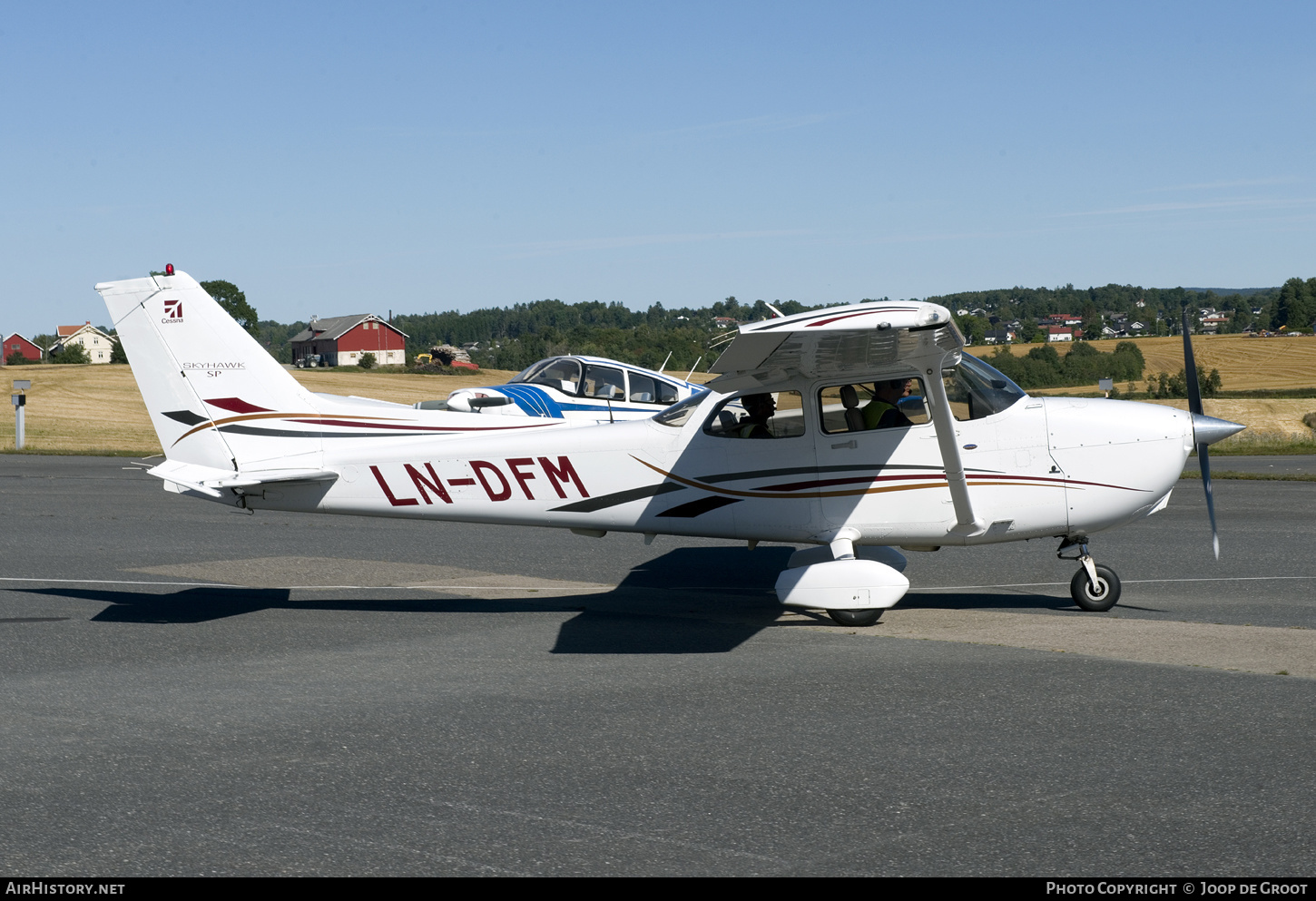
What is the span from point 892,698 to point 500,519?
13.3ft

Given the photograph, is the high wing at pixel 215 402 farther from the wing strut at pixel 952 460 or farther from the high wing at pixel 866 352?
the wing strut at pixel 952 460

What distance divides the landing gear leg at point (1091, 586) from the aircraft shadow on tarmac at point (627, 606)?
9.9 inches

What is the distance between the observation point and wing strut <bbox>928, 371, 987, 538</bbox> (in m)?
8.79

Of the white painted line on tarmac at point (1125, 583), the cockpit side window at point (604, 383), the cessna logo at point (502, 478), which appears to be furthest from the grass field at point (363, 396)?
the cessna logo at point (502, 478)

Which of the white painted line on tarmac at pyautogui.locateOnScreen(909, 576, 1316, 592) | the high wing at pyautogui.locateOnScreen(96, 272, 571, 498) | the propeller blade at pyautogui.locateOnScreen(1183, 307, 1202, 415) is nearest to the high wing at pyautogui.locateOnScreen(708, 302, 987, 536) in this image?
the white painted line on tarmac at pyautogui.locateOnScreen(909, 576, 1316, 592)

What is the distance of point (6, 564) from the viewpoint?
12266 mm

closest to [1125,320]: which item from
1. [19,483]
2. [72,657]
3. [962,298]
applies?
[962,298]

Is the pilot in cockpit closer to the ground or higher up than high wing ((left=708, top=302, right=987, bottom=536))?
closer to the ground

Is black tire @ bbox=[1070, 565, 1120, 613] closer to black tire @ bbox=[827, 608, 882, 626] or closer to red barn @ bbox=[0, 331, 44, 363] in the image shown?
black tire @ bbox=[827, 608, 882, 626]

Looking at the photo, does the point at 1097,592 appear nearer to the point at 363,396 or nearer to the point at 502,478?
the point at 502,478

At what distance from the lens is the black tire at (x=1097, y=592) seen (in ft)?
31.2

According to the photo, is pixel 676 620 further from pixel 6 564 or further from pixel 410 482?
pixel 6 564

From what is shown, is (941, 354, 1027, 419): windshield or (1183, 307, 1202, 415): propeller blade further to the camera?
(1183, 307, 1202, 415): propeller blade

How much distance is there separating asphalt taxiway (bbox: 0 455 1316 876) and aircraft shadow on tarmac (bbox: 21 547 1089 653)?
0.05m
